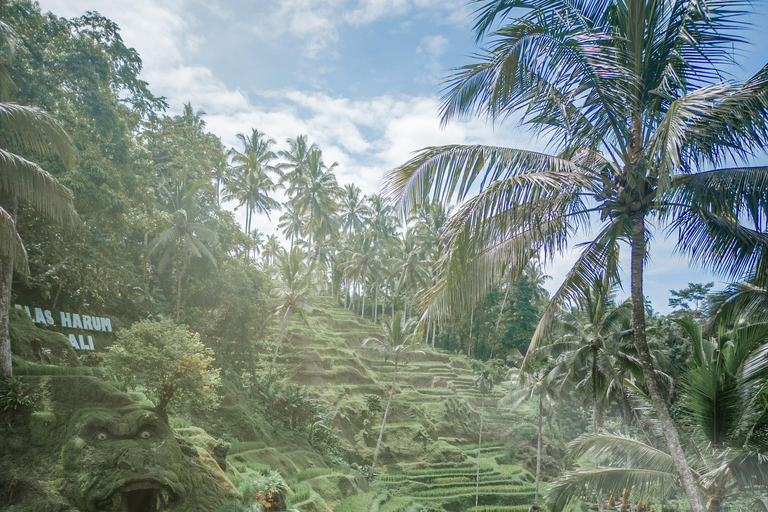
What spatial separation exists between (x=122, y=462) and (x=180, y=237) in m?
12.9

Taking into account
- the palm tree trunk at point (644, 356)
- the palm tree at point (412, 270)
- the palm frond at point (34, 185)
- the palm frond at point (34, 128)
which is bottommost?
the palm tree trunk at point (644, 356)

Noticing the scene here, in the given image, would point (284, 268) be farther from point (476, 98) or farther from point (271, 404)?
point (476, 98)

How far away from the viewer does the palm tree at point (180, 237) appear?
58.6ft

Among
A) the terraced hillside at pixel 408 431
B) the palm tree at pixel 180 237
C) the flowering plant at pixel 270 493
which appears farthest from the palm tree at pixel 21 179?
the palm tree at pixel 180 237

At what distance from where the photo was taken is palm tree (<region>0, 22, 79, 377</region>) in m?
7.92

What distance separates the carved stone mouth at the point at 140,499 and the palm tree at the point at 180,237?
441 inches

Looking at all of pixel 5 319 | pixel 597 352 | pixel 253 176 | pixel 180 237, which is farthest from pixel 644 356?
pixel 253 176

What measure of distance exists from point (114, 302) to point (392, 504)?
1281cm

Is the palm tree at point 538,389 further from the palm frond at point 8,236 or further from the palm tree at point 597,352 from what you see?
the palm frond at point 8,236

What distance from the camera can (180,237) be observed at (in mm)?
18078

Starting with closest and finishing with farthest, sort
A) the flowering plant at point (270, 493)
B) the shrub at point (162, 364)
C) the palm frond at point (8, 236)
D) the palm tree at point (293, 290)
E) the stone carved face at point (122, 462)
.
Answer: the stone carved face at point (122, 462) < the palm frond at point (8, 236) < the shrub at point (162, 364) < the flowering plant at point (270, 493) < the palm tree at point (293, 290)

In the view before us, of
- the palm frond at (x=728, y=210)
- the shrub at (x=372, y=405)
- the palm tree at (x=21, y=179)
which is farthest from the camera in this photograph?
the shrub at (x=372, y=405)

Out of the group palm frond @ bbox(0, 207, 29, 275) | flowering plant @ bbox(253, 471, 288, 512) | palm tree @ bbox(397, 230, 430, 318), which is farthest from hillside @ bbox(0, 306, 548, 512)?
palm tree @ bbox(397, 230, 430, 318)

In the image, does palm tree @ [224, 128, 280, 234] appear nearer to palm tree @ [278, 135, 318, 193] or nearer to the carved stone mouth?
palm tree @ [278, 135, 318, 193]
